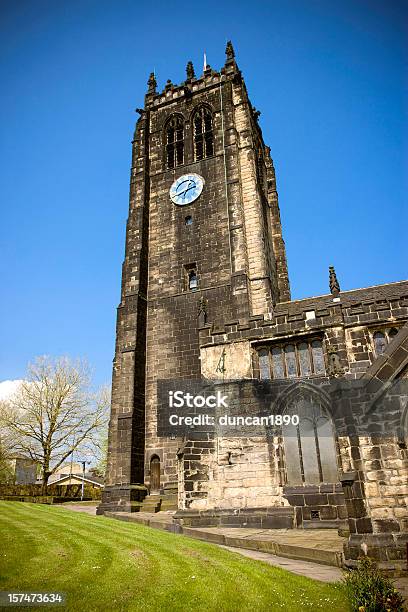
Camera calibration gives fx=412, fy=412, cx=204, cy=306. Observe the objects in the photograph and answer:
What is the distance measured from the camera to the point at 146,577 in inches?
236

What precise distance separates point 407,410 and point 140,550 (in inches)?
239

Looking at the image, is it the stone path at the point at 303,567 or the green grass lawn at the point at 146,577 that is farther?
the stone path at the point at 303,567

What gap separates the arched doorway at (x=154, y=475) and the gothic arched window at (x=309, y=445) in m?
8.34

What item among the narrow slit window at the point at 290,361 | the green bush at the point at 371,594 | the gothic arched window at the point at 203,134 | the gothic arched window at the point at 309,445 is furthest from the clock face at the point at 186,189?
the green bush at the point at 371,594

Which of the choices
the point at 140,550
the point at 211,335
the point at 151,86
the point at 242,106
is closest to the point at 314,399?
the point at 211,335

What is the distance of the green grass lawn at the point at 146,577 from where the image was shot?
201 inches

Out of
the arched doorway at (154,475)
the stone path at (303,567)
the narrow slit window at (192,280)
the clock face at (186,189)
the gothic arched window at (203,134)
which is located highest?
the gothic arched window at (203,134)

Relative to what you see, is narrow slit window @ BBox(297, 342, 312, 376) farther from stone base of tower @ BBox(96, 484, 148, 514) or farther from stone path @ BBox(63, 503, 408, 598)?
stone base of tower @ BBox(96, 484, 148, 514)

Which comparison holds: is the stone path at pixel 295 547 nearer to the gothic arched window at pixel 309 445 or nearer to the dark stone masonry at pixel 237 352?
the dark stone masonry at pixel 237 352

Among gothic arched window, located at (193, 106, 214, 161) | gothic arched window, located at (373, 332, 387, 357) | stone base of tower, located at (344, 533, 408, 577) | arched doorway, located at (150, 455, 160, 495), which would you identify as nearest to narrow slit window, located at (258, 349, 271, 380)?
gothic arched window, located at (373, 332, 387, 357)

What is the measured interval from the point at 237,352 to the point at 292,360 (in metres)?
1.99

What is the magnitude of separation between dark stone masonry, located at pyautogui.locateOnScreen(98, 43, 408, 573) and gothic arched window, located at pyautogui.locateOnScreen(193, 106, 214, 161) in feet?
0.36

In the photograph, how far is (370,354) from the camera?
42.1 feet

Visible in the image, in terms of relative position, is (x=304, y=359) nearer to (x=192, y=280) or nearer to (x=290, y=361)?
(x=290, y=361)
